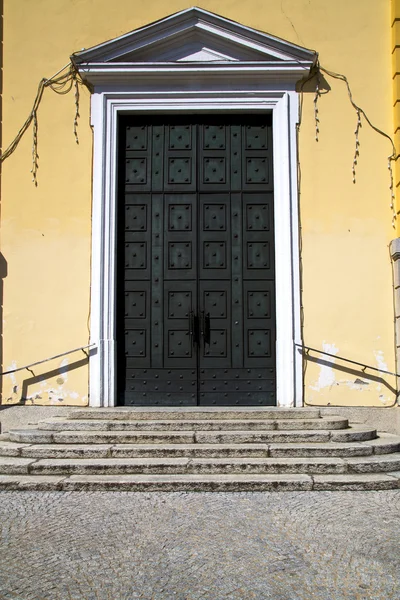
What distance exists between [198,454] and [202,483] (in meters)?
0.62

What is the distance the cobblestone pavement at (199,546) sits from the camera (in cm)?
360

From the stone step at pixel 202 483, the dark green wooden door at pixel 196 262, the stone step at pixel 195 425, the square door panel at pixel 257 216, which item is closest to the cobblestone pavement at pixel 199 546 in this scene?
the stone step at pixel 202 483

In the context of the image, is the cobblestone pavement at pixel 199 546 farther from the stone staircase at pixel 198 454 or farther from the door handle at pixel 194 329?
the door handle at pixel 194 329

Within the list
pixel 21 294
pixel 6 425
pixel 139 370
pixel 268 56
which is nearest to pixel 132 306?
pixel 139 370

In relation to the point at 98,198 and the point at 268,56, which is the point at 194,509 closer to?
the point at 98,198

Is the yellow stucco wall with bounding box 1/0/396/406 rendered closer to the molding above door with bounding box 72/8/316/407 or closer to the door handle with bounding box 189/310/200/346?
the molding above door with bounding box 72/8/316/407

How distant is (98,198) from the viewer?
845cm

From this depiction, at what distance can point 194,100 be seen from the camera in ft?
28.3

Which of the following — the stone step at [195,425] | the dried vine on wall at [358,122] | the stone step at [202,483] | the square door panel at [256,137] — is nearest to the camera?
the stone step at [202,483]

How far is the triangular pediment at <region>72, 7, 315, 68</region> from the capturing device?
8.45m

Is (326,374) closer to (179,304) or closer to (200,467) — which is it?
(179,304)

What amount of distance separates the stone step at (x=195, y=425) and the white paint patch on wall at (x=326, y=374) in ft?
3.82

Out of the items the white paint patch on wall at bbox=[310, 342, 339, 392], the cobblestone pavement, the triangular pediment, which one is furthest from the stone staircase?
the triangular pediment

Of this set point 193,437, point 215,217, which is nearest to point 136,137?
point 215,217
